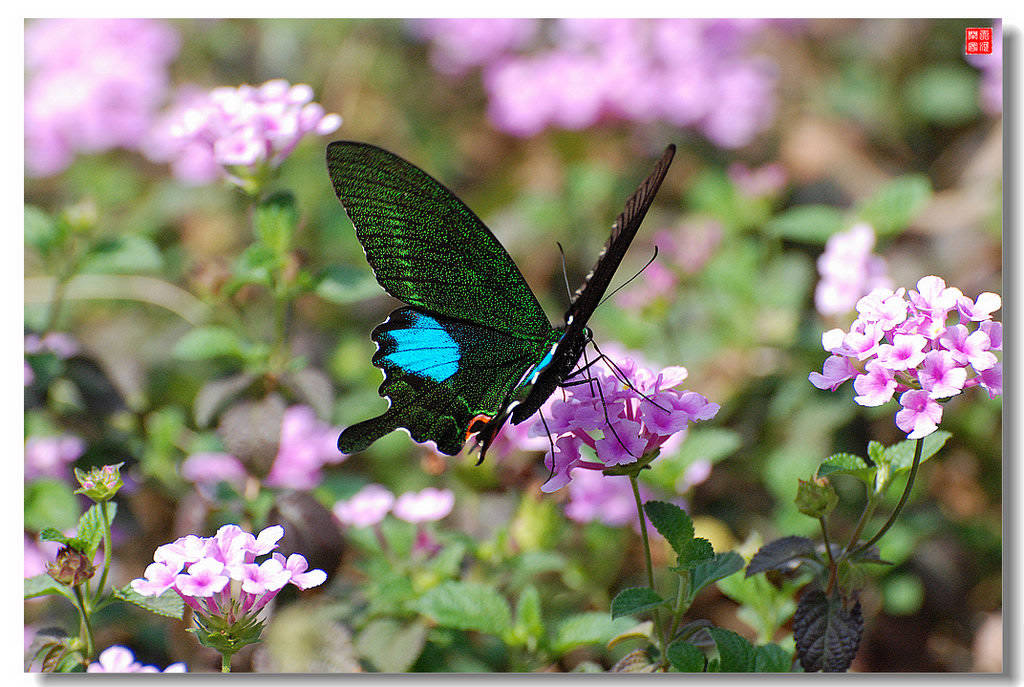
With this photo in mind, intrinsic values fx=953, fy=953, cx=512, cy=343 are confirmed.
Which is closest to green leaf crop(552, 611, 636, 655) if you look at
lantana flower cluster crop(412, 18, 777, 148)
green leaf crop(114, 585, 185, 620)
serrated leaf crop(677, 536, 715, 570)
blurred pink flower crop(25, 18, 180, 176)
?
serrated leaf crop(677, 536, 715, 570)

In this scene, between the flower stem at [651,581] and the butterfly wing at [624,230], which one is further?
the flower stem at [651,581]

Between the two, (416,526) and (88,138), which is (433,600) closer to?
(416,526)

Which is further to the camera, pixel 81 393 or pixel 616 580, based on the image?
pixel 616 580

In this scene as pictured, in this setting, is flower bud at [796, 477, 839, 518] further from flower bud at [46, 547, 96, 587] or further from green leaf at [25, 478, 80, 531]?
green leaf at [25, 478, 80, 531]

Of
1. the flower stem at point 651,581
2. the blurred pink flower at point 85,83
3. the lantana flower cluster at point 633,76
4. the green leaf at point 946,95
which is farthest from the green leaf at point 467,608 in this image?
the green leaf at point 946,95

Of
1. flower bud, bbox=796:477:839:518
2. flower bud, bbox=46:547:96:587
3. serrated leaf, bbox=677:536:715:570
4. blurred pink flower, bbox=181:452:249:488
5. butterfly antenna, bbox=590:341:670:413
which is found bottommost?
blurred pink flower, bbox=181:452:249:488

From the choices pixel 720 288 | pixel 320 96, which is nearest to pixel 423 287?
pixel 720 288

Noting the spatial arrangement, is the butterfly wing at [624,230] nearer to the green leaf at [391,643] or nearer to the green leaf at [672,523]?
the green leaf at [672,523]
